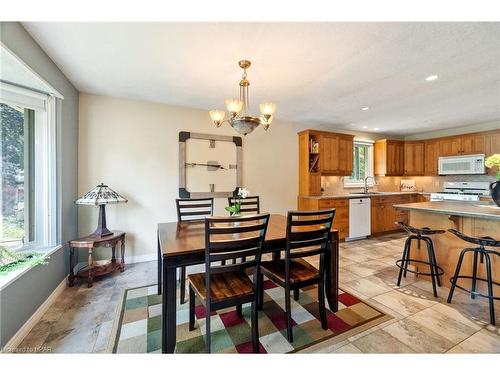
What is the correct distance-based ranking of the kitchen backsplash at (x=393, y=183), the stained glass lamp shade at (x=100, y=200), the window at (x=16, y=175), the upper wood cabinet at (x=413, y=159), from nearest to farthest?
the window at (x=16, y=175) < the stained glass lamp shade at (x=100, y=200) < the kitchen backsplash at (x=393, y=183) < the upper wood cabinet at (x=413, y=159)

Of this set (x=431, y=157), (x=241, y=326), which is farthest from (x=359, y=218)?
(x=241, y=326)

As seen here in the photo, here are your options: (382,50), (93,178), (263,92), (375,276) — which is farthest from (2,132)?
(375,276)

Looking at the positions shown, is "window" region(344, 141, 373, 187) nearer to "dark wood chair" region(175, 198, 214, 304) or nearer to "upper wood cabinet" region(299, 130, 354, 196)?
"upper wood cabinet" region(299, 130, 354, 196)

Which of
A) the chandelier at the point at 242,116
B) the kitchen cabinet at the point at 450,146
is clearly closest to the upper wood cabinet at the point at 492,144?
the kitchen cabinet at the point at 450,146

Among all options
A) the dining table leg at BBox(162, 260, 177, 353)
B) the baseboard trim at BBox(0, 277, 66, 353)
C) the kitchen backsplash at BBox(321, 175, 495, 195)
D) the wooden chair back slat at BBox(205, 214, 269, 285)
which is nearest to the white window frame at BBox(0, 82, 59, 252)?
the baseboard trim at BBox(0, 277, 66, 353)

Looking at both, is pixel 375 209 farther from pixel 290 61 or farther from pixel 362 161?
pixel 290 61

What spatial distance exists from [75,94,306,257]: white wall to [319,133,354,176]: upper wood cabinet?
1.98 meters

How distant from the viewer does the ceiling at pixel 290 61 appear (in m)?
1.72

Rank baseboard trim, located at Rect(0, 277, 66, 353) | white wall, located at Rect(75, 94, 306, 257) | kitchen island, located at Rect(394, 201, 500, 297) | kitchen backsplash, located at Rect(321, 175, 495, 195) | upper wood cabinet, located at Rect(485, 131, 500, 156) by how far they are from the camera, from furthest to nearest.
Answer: kitchen backsplash, located at Rect(321, 175, 495, 195) < upper wood cabinet, located at Rect(485, 131, 500, 156) < white wall, located at Rect(75, 94, 306, 257) < kitchen island, located at Rect(394, 201, 500, 297) < baseboard trim, located at Rect(0, 277, 66, 353)

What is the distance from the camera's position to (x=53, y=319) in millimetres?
1939

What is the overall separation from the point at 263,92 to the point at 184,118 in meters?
1.43

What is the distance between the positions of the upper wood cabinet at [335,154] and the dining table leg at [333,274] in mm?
2654

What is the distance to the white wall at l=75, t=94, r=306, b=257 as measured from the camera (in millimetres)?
3055

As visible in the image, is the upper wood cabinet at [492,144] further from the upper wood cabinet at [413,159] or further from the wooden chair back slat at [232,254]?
the wooden chair back slat at [232,254]
